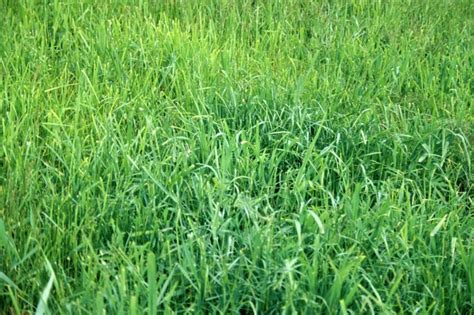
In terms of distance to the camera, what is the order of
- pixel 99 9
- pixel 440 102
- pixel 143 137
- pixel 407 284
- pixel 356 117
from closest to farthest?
pixel 407 284 → pixel 143 137 → pixel 356 117 → pixel 440 102 → pixel 99 9

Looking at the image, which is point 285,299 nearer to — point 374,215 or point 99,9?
point 374,215

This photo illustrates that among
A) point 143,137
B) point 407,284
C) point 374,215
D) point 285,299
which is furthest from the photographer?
point 143,137

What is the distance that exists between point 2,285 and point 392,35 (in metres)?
2.85

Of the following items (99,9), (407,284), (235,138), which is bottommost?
(407,284)

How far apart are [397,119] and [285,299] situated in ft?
5.15

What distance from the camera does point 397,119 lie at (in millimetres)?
3363

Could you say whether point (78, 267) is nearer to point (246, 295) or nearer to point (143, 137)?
point (246, 295)

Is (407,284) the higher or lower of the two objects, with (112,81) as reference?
lower

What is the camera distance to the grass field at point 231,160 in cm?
214

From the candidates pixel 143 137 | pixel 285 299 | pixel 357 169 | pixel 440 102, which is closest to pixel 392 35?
pixel 440 102

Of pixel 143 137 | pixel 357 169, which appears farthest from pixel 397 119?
pixel 143 137

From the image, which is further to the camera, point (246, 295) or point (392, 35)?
point (392, 35)

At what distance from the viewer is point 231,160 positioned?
2.81 m

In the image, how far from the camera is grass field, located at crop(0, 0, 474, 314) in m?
2.14
